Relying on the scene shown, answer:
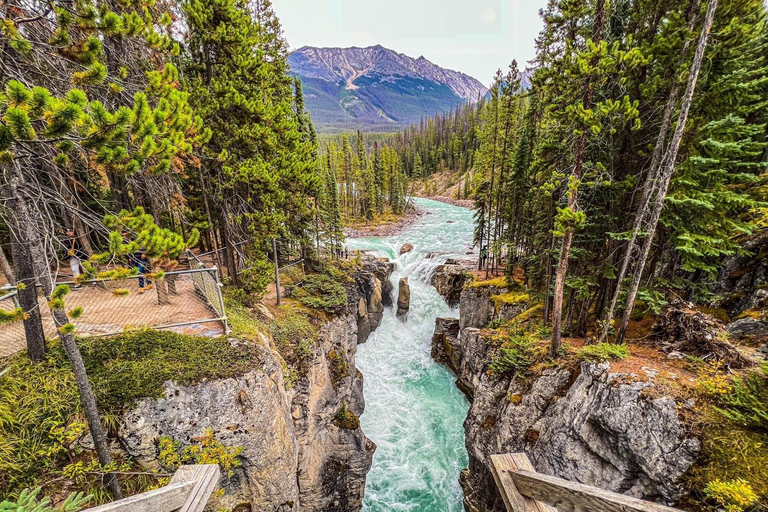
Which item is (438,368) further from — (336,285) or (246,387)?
(246,387)

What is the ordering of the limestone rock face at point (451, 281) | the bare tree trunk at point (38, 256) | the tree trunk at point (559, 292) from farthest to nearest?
1. the limestone rock face at point (451, 281)
2. the tree trunk at point (559, 292)
3. the bare tree trunk at point (38, 256)

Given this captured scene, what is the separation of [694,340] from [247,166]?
13.2 meters

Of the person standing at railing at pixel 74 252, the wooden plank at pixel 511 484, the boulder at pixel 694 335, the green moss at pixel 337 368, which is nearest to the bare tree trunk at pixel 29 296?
the person standing at railing at pixel 74 252

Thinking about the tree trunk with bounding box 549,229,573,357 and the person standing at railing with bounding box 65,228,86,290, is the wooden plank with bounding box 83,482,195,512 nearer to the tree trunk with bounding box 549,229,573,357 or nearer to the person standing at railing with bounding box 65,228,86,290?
the person standing at railing with bounding box 65,228,86,290

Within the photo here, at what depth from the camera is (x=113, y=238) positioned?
11.6 ft

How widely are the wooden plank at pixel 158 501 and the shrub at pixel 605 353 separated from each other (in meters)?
8.86

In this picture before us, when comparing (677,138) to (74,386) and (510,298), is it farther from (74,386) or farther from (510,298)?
(74,386)

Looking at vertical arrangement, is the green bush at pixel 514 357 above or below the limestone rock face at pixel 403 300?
above

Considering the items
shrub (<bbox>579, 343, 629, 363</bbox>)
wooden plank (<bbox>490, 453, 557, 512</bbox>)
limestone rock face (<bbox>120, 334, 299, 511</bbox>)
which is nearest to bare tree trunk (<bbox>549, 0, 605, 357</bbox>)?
shrub (<bbox>579, 343, 629, 363</bbox>)

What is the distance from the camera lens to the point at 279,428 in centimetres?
764

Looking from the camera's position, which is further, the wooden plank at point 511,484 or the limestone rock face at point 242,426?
the limestone rock face at point 242,426

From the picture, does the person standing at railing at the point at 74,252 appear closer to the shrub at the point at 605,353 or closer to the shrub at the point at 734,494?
the shrub at the point at 734,494

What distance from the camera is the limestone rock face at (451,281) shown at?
21564 mm

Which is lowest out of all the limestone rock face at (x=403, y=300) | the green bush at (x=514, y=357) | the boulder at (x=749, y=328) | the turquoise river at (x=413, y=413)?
the turquoise river at (x=413, y=413)
